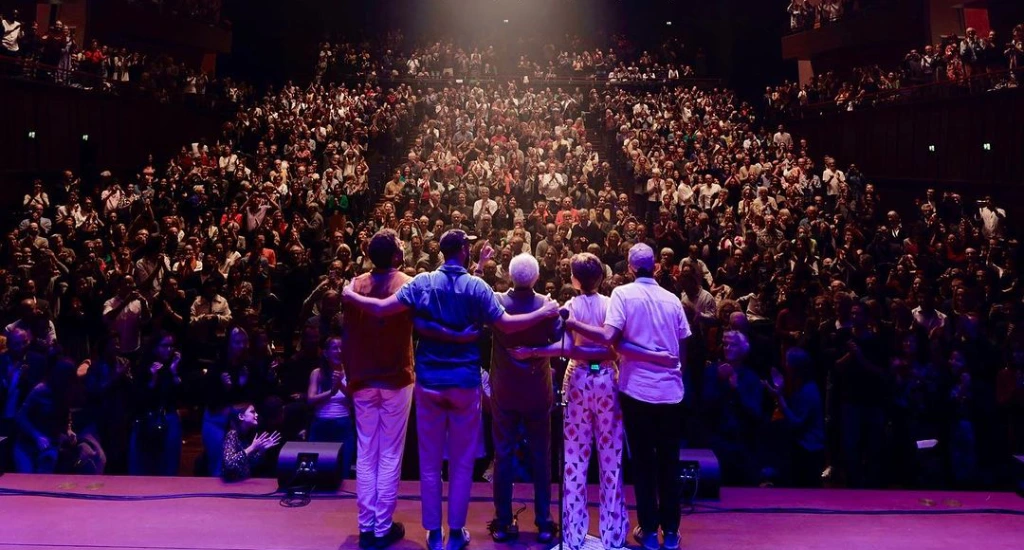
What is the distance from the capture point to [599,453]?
13.2ft

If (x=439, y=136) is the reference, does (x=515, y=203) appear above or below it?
below

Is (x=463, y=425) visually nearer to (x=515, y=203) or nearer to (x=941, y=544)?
(x=941, y=544)

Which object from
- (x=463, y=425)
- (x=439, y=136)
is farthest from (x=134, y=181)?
(x=463, y=425)

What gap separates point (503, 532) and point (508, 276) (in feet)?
11.9

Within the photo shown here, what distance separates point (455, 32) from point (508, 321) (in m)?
26.8

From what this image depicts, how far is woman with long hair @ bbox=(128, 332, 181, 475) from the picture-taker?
5.53m

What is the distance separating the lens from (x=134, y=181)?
16.1 m

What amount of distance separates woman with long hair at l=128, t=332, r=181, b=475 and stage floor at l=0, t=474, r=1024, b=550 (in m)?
0.45

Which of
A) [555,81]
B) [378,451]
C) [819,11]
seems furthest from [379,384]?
[819,11]

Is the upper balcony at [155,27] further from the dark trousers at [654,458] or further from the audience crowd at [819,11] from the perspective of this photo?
the dark trousers at [654,458]

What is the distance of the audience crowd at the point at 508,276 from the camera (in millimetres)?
5574

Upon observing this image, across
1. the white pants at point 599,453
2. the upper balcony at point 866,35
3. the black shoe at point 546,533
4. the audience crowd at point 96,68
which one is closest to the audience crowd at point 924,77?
the upper balcony at point 866,35

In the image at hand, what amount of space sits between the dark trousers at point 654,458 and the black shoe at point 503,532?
2.07ft

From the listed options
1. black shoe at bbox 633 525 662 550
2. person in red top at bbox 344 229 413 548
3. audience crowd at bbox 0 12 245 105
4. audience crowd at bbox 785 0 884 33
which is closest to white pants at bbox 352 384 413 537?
person in red top at bbox 344 229 413 548
